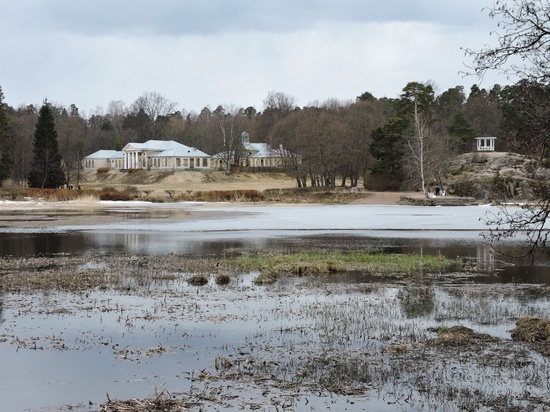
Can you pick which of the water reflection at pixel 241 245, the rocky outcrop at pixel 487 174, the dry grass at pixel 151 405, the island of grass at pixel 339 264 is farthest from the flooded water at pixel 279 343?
the rocky outcrop at pixel 487 174

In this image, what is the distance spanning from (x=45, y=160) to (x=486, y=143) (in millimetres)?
60639

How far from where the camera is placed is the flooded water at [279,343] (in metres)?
10.1

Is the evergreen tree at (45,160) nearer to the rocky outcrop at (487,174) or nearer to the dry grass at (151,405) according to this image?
Answer: the rocky outcrop at (487,174)

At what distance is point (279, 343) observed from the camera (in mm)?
13250

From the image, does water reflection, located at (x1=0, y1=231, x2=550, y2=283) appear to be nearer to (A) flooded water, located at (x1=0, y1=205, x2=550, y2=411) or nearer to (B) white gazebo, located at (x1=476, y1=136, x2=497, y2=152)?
(A) flooded water, located at (x1=0, y1=205, x2=550, y2=411)

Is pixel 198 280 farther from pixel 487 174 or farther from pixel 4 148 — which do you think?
pixel 4 148

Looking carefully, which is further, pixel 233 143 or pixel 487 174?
pixel 233 143

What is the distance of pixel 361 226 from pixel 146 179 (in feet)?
272

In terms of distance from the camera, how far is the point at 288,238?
37.1 m

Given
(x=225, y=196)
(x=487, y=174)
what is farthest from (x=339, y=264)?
(x=225, y=196)

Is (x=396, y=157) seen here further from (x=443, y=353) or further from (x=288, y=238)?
(x=443, y=353)

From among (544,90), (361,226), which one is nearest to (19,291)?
(544,90)

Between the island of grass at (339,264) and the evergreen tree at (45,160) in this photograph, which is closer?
the island of grass at (339,264)

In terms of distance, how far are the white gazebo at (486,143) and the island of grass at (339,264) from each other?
73.7 m
